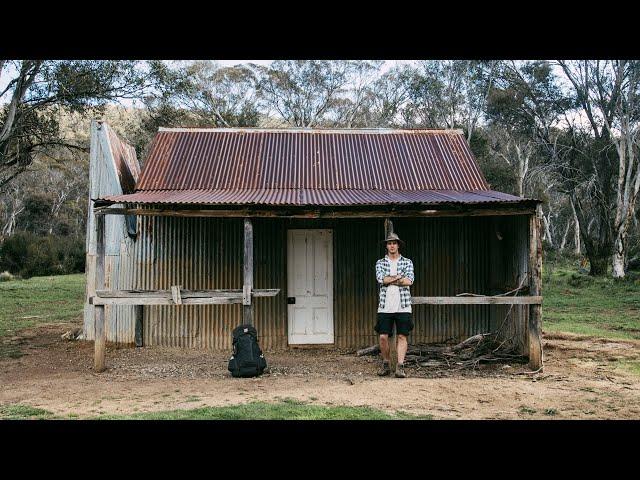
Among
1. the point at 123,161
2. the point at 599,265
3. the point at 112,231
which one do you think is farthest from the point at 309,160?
the point at 599,265

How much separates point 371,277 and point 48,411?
6.30 m

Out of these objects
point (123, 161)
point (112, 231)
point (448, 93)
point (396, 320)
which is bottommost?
point (396, 320)

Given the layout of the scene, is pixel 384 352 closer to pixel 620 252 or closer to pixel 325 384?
pixel 325 384

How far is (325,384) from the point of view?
8.48 m

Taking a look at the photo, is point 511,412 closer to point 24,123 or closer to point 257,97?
point 24,123

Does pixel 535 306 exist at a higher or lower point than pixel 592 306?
higher

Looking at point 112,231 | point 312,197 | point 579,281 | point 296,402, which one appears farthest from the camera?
point 579,281

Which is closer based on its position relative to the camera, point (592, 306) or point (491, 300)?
point (491, 300)

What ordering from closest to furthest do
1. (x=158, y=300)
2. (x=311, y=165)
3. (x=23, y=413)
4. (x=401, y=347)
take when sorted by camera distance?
(x=23, y=413) < (x=401, y=347) < (x=158, y=300) < (x=311, y=165)

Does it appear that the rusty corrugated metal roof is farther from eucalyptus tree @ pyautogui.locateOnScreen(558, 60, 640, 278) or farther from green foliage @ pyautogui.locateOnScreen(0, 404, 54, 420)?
eucalyptus tree @ pyautogui.locateOnScreen(558, 60, 640, 278)

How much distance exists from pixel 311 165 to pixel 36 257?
19.9 m

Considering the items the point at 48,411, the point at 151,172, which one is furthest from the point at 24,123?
the point at 48,411

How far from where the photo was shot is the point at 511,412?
6.97 m

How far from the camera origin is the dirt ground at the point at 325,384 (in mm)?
7207
